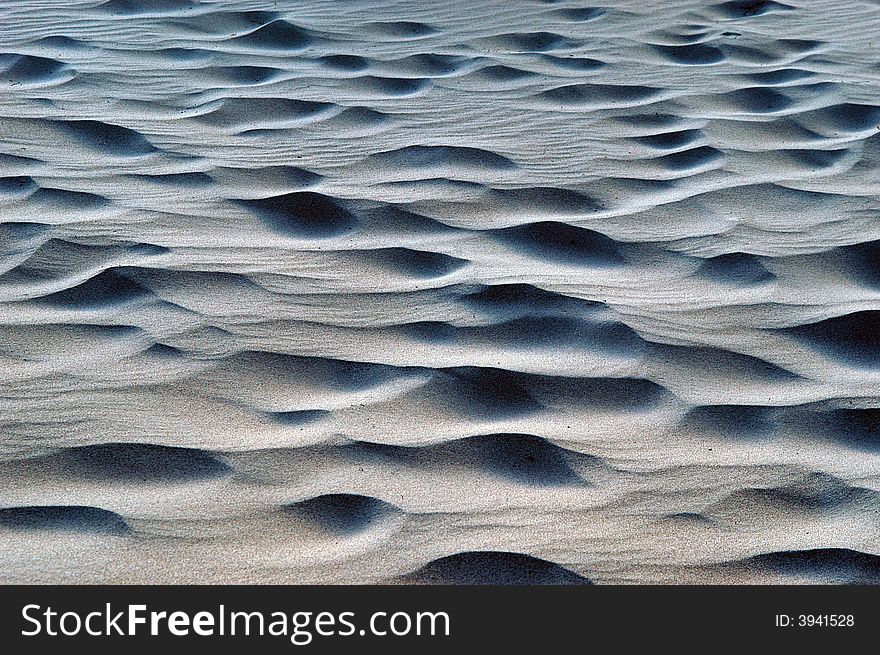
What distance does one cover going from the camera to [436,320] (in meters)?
2.13

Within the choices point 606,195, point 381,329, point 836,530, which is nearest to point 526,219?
point 606,195

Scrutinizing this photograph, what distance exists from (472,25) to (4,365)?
270 centimetres

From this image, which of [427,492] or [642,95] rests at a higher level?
[642,95]

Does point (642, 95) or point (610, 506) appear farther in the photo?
point (642, 95)

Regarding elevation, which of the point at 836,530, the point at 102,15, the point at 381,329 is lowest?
Answer: the point at 836,530

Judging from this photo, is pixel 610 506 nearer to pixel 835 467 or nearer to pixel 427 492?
pixel 427 492

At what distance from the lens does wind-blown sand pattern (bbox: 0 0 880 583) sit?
5.29 ft

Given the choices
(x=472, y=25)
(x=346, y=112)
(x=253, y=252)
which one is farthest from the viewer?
(x=472, y=25)

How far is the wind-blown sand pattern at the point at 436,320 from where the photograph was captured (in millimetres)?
1613

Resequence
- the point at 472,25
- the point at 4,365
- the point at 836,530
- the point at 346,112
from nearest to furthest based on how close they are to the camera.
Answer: the point at 836,530, the point at 4,365, the point at 346,112, the point at 472,25

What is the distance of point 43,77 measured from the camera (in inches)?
137

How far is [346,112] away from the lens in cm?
322

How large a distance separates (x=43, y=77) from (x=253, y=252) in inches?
61.3

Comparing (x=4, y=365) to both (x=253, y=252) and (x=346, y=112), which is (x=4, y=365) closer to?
(x=253, y=252)
